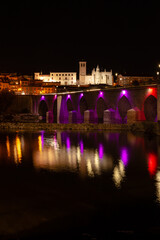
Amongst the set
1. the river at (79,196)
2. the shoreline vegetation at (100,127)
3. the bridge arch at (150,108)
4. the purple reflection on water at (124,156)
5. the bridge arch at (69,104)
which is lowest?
the river at (79,196)

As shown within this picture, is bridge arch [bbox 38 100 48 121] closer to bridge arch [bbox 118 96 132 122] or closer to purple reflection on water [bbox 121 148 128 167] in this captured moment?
bridge arch [bbox 118 96 132 122]

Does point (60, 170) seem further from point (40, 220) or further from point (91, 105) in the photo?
point (91, 105)

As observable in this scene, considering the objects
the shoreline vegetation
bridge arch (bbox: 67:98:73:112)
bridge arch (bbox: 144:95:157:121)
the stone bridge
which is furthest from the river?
bridge arch (bbox: 67:98:73:112)

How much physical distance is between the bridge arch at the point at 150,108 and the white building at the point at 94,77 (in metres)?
78.0

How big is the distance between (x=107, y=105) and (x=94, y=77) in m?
77.4

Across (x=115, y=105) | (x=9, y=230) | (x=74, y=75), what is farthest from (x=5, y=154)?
(x=74, y=75)

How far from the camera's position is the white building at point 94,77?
119m

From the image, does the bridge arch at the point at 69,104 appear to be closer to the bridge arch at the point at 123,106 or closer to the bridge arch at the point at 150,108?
the bridge arch at the point at 123,106

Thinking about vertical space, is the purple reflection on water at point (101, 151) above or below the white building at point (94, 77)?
below

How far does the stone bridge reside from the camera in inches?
1486

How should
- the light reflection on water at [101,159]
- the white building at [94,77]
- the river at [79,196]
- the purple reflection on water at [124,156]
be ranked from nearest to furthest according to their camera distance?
1. the river at [79,196]
2. the light reflection on water at [101,159]
3. the purple reflection on water at [124,156]
4. the white building at [94,77]

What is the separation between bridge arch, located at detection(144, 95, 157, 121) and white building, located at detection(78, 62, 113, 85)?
78.0 metres

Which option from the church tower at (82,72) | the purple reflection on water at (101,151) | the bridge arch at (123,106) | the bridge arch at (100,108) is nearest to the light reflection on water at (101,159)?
the purple reflection on water at (101,151)

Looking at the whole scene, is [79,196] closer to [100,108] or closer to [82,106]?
[100,108]
